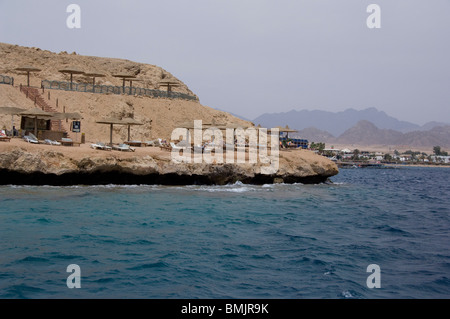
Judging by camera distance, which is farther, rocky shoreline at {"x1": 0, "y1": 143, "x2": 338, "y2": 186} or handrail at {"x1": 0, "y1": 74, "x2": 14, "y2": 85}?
handrail at {"x1": 0, "y1": 74, "x2": 14, "y2": 85}

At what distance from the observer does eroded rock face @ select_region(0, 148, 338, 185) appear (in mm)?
28250

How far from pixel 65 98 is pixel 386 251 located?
3893 cm

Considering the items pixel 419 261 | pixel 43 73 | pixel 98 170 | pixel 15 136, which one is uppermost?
pixel 43 73

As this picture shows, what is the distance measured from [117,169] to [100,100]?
64.2 ft

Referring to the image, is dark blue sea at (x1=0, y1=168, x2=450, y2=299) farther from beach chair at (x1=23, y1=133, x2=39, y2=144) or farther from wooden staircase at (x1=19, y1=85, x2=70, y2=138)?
wooden staircase at (x1=19, y1=85, x2=70, y2=138)

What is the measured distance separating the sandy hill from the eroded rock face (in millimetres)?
7587

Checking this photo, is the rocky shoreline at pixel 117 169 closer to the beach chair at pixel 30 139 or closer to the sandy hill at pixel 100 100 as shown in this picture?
the beach chair at pixel 30 139

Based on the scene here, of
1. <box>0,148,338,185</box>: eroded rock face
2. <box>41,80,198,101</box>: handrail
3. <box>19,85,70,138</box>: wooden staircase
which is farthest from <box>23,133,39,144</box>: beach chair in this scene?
<box>41,80,198,101</box>: handrail

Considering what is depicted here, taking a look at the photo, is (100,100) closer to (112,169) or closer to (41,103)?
(41,103)

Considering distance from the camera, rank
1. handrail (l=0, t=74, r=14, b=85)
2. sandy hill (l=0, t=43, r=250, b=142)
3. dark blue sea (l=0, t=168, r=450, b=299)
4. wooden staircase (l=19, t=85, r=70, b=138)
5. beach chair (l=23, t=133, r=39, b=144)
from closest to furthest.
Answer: dark blue sea (l=0, t=168, r=450, b=299), beach chair (l=23, t=133, r=39, b=144), wooden staircase (l=19, t=85, r=70, b=138), sandy hill (l=0, t=43, r=250, b=142), handrail (l=0, t=74, r=14, b=85)

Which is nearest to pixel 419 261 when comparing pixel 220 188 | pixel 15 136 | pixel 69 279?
pixel 69 279

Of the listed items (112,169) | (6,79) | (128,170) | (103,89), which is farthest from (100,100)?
(112,169)
